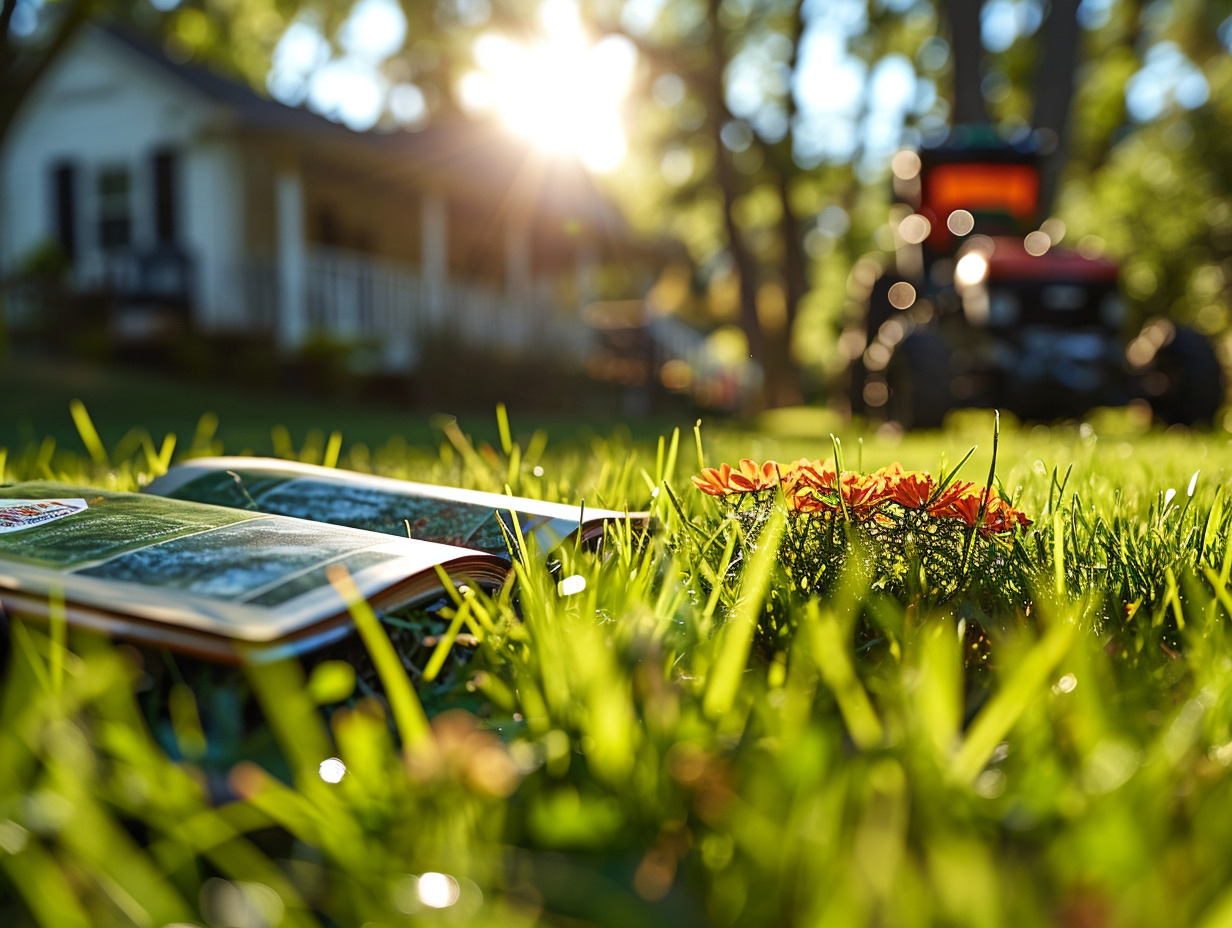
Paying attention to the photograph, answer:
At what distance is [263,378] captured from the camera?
12031 mm

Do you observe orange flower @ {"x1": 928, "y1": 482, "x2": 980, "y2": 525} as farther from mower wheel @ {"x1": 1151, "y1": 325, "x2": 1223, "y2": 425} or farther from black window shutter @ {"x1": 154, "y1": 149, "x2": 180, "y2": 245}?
black window shutter @ {"x1": 154, "y1": 149, "x2": 180, "y2": 245}

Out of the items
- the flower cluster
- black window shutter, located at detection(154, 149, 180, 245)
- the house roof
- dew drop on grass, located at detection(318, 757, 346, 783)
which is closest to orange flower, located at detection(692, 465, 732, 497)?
the flower cluster

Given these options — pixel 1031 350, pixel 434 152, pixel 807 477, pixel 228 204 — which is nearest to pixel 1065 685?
pixel 807 477

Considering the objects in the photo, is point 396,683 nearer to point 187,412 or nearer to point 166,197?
point 187,412

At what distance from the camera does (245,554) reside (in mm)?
1382

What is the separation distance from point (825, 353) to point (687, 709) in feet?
133

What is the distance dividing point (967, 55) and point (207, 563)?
1492 centimetres

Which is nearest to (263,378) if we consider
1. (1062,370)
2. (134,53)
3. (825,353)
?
(134,53)

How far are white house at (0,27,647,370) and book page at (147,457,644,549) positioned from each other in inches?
391

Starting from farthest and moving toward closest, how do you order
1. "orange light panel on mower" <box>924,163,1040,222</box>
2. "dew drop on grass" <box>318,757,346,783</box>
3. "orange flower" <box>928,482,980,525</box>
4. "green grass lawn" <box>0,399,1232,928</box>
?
"orange light panel on mower" <box>924,163,1040,222</box>, "orange flower" <box>928,482,980,525</box>, "dew drop on grass" <box>318,757,346,783</box>, "green grass lawn" <box>0,399,1232,928</box>

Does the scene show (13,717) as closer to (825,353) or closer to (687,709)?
Answer: (687,709)

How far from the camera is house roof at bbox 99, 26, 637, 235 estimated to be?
12.4m

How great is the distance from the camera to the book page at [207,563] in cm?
118

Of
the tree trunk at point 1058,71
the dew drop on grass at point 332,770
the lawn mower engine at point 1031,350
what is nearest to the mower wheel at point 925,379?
the lawn mower engine at point 1031,350
